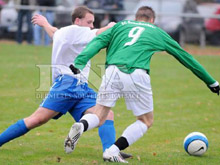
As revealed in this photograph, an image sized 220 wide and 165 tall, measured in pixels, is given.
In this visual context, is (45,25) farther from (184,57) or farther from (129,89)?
(184,57)

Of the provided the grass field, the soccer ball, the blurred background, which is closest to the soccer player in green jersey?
the grass field

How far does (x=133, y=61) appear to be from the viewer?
5.55 m

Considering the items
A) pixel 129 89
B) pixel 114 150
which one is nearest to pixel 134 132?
pixel 114 150

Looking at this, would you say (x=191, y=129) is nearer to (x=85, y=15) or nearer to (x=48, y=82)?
(x=85, y=15)

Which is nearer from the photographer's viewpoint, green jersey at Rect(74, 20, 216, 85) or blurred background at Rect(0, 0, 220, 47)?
green jersey at Rect(74, 20, 216, 85)

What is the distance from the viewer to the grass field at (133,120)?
625 cm

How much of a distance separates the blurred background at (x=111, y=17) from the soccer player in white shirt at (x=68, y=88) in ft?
43.4

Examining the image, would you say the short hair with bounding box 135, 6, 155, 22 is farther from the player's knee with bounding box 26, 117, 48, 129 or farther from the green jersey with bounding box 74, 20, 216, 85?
the player's knee with bounding box 26, 117, 48, 129

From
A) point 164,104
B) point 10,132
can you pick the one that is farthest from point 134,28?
point 164,104

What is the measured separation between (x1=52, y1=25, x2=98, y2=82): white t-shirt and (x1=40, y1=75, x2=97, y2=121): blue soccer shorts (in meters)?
0.09

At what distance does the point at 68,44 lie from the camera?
606 centimetres

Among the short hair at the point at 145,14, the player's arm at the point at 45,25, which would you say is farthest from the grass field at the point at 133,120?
the short hair at the point at 145,14

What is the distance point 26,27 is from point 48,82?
966 cm

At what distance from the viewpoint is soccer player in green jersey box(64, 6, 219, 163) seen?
18.2 ft
